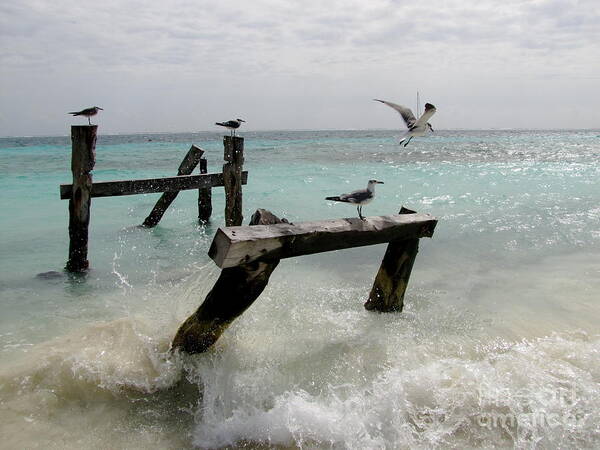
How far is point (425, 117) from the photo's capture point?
240 inches

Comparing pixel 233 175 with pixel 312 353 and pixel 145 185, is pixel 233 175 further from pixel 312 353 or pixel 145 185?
pixel 312 353

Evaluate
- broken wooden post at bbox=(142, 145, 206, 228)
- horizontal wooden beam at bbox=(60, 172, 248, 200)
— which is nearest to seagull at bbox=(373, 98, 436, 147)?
horizontal wooden beam at bbox=(60, 172, 248, 200)

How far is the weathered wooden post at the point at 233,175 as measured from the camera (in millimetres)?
8992

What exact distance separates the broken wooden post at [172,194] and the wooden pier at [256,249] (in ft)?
22.1

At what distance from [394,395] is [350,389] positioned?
1.38 ft

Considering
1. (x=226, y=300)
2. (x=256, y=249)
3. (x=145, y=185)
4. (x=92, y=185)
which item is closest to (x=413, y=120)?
(x=256, y=249)

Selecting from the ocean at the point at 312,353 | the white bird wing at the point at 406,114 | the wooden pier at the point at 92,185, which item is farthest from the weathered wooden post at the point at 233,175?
the white bird wing at the point at 406,114

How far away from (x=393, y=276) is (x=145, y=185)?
4.74 metres

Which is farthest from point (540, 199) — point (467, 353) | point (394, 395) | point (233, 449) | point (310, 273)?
point (233, 449)

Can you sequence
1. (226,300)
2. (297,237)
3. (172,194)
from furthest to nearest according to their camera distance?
(172,194) → (226,300) → (297,237)

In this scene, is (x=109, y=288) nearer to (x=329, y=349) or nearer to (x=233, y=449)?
(x=329, y=349)

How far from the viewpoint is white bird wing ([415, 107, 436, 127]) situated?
599 centimetres

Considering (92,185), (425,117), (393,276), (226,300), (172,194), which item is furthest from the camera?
(172,194)

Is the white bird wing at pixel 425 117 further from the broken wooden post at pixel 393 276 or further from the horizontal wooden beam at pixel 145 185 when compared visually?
the horizontal wooden beam at pixel 145 185
